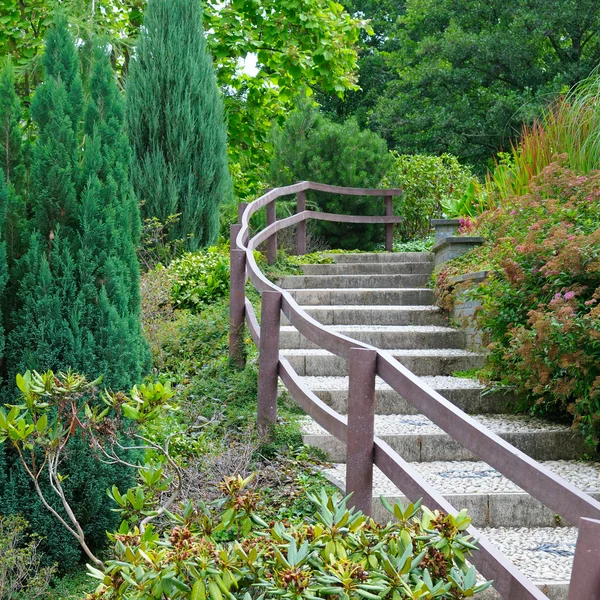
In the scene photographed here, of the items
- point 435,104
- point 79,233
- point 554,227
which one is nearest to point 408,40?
point 435,104

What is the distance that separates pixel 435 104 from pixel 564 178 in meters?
17.0

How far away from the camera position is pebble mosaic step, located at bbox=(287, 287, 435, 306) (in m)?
8.14

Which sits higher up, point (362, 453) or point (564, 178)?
point (564, 178)

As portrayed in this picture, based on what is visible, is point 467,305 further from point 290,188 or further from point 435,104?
point 435,104

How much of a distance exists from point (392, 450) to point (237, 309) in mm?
3415

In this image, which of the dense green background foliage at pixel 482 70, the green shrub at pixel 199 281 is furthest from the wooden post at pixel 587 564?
the dense green background foliage at pixel 482 70

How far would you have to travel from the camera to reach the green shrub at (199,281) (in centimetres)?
823

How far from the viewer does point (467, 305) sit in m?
7.02

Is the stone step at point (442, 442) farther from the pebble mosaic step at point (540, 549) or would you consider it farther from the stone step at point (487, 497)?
the pebble mosaic step at point (540, 549)

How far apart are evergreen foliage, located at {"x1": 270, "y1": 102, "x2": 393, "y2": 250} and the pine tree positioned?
1552mm

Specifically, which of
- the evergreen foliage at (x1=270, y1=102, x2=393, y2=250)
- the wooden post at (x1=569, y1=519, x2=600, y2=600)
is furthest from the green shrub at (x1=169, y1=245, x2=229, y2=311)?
the wooden post at (x1=569, y1=519, x2=600, y2=600)

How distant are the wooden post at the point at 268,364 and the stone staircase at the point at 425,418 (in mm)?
284

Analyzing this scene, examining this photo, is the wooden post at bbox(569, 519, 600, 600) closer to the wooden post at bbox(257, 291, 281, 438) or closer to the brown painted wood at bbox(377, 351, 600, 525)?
the brown painted wood at bbox(377, 351, 600, 525)

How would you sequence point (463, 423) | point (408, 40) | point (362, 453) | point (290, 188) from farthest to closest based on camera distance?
point (408, 40) < point (290, 188) < point (362, 453) < point (463, 423)
